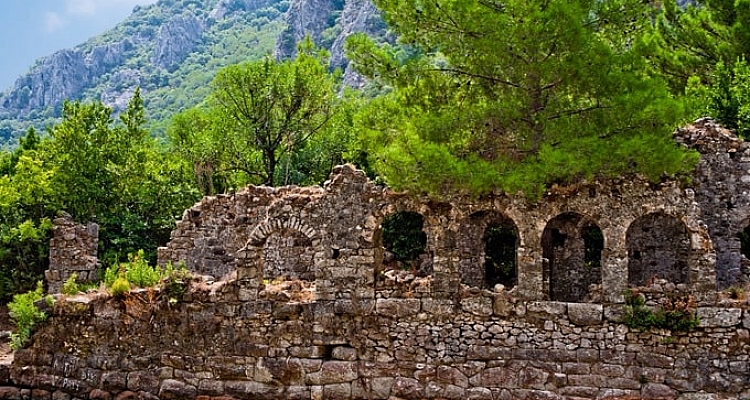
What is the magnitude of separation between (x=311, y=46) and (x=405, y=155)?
25203 millimetres

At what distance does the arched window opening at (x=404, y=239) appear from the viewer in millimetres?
22266

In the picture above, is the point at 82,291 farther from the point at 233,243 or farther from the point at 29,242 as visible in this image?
the point at 29,242

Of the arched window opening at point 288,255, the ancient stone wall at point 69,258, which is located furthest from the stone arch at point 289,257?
the ancient stone wall at point 69,258

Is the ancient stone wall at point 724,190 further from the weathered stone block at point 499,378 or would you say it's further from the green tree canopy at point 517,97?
the weathered stone block at point 499,378

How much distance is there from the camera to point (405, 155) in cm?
1557

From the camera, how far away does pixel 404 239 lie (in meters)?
22.5

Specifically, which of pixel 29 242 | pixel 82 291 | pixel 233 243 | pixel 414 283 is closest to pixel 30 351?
pixel 82 291

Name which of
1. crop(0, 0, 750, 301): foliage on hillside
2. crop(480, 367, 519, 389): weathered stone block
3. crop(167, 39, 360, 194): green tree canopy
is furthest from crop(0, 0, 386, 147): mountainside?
crop(480, 367, 519, 389): weathered stone block

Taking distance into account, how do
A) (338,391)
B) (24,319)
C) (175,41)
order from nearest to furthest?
(338,391) < (24,319) < (175,41)

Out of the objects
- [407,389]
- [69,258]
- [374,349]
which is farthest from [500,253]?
[69,258]

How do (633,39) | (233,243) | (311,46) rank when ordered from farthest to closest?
(311,46) < (233,243) < (633,39)

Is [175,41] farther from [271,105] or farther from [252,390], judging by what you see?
[252,390]

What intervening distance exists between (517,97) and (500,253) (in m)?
6.23

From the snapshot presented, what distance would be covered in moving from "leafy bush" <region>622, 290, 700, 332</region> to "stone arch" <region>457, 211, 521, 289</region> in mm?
3486
